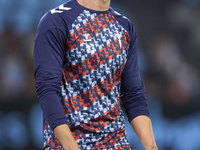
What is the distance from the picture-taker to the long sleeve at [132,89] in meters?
1.97

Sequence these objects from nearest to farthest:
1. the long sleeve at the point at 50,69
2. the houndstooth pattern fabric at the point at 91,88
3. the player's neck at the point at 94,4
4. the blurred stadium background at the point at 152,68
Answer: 1. the long sleeve at the point at 50,69
2. the houndstooth pattern fabric at the point at 91,88
3. the player's neck at the point at 94,4
4. the blurred stadium background at the point at 152,68

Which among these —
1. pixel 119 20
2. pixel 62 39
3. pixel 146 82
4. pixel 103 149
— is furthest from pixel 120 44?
pixel 146 82

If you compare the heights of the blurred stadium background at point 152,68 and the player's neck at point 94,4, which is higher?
the player's neck at point 94,4

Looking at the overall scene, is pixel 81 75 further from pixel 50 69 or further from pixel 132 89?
pixel 132 89

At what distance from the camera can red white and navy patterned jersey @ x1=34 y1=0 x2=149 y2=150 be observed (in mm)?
1652

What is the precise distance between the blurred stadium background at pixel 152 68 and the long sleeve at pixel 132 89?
1880 mm

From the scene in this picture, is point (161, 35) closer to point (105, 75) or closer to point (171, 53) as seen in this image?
point (171, 53)

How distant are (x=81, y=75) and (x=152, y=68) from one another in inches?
91.6

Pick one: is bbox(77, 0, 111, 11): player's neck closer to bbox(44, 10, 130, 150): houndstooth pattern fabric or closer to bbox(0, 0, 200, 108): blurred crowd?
bbox(44, 10, 130, 150): houndstooth pattern fabric

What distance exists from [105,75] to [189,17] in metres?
2.57

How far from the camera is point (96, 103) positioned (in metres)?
1.76

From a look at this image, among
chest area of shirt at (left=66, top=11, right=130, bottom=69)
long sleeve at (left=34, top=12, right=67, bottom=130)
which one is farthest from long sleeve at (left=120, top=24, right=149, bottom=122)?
long sleeve at (left=34, top=12, right=67, bottom=130)

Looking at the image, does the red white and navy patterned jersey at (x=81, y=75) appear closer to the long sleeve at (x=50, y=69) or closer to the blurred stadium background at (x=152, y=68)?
the long sleeve at (x=50, y=69)

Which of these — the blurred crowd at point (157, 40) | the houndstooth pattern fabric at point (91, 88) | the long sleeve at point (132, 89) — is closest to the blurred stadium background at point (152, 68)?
→ the blurred crowd at point (157, 40)
